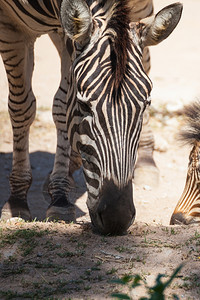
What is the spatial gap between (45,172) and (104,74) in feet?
15.4

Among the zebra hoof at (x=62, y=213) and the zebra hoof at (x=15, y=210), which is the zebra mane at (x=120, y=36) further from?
the zebra hoof at (x=15, y=210)

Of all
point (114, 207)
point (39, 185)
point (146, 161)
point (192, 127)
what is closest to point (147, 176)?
point (146, 161)

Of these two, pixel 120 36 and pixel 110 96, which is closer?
pixel 110 96

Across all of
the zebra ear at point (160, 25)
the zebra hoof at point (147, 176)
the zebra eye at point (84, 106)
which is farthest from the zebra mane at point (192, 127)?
the zebra hoof at point (147, 176)

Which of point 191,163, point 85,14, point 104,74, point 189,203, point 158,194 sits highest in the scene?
point 85,14

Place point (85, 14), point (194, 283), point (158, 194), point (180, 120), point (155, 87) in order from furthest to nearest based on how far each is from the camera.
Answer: point (155, 87) < point (180, 120) < point (158, 194) < point (85, 14) < point (194, 283)

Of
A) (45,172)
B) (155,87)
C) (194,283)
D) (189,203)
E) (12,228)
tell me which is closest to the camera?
(194,283)

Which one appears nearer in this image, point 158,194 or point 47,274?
point 47,274

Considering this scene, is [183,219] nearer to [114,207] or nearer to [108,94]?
[114,207]

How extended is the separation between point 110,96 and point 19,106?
2.66 m

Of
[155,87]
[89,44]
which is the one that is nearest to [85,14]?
[89,44]

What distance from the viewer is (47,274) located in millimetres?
3479

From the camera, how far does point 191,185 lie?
544 centimetres

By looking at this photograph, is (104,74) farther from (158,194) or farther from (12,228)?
(158,194)
